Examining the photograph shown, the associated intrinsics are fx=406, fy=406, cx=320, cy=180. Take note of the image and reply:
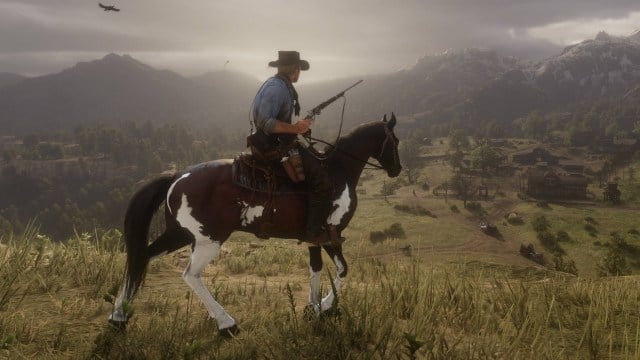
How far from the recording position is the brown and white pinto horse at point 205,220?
17.6 feet

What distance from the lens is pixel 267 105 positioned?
17.8 feet

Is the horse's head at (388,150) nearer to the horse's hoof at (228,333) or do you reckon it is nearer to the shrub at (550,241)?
the horse's hoof at (228,333)

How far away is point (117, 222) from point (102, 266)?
4055 inches

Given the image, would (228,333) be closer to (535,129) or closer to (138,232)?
(138,232)

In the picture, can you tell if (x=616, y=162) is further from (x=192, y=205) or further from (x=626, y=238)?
(x=192, y=205)

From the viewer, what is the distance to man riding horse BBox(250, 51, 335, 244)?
5.44 metres

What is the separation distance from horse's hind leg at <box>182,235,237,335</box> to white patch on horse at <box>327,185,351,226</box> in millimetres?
1643

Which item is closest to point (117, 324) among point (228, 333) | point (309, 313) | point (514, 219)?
point (228, 333)

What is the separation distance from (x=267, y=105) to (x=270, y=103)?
49 millimetres

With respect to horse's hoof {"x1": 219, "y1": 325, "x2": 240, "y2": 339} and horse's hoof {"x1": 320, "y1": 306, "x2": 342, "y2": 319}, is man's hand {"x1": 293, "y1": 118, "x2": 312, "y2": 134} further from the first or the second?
horse's hoof {"x1": 219, "y1": 325, "x2": 240, "y2": 339}

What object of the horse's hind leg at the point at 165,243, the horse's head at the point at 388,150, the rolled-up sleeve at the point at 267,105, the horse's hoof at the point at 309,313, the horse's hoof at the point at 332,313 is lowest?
the horse's hoof at the point at 309,313

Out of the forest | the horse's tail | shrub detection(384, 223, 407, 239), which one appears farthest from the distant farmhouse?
the horse's tail

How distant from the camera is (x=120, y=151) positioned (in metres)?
166

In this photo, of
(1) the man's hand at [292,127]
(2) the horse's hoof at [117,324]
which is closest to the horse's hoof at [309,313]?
(2) the horse's hoof at [117,324]
